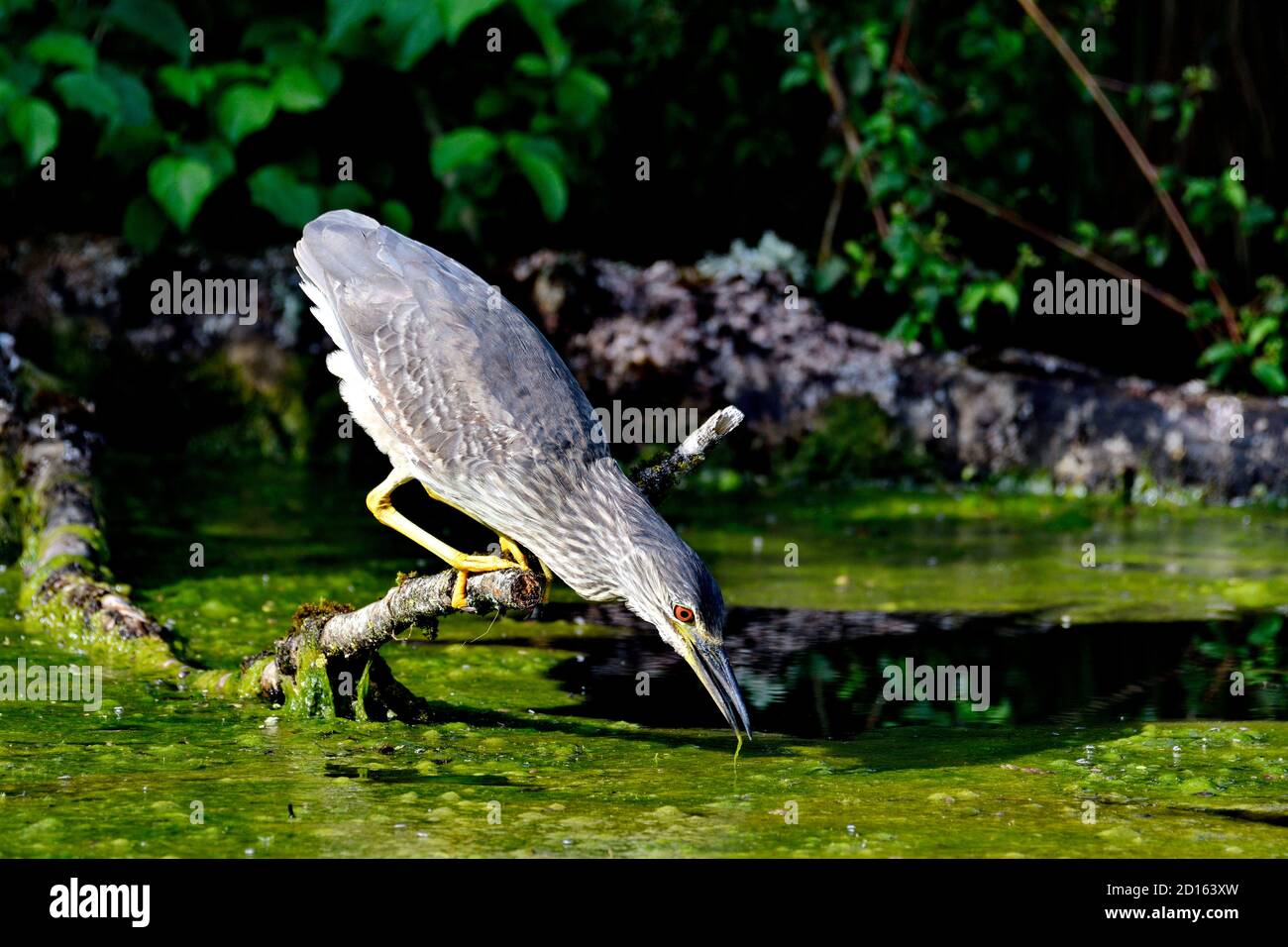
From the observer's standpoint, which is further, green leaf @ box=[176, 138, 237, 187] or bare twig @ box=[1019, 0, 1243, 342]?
bare twig @ box=[1019, 0, 1243, 342]

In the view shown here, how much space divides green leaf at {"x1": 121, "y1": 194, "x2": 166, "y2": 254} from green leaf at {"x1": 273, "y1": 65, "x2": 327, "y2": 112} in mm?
896

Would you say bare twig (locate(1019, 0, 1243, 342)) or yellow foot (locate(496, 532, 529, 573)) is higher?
bare twig (locate(1019, 0, 1243, 342))

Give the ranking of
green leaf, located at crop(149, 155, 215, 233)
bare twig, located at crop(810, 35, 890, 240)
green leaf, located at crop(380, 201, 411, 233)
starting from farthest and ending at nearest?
bare twig, located at crop(810, 35, 890, 240) → green leaf, located at crop(380, 201, 411, 233) → green leaf, located at crop(149, 155, 215, 233)

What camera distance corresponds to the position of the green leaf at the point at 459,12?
744cm

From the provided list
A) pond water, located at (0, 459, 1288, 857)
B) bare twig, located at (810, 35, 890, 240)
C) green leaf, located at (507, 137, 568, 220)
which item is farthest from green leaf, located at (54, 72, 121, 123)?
bare twig, located at (810, 35, 890, 240)

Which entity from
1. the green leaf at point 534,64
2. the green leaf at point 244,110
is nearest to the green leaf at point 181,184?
the green leaf at point 244,110

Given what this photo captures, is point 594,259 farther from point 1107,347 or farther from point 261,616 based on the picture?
point 261,616

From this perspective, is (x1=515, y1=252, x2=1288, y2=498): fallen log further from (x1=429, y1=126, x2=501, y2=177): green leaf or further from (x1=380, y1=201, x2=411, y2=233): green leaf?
(x1=429, y1=126, x2=501, y2=177): green leaf

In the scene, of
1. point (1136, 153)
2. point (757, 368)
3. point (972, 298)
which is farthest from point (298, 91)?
point (1136, 153)

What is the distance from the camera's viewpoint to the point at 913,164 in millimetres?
9156

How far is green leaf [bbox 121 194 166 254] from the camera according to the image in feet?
26.9

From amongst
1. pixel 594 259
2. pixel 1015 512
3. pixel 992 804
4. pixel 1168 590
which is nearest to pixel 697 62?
pixel 594 259

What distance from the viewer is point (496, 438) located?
422 cm

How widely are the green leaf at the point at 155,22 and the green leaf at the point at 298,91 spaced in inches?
20.8
